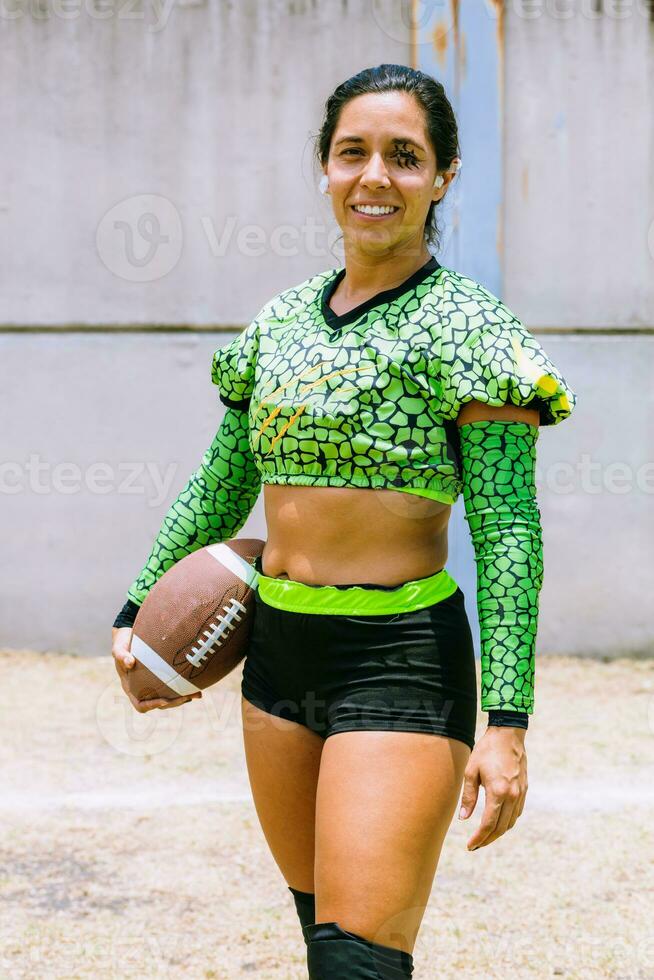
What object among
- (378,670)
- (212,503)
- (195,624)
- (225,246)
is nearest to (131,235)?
(225,246)

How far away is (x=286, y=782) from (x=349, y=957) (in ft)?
1.35

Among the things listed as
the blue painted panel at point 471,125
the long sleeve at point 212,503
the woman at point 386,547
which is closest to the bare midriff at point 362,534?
the woman at point 386,547

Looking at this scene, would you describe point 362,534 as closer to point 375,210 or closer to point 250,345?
point 250,345

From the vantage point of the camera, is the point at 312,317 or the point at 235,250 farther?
the point at 235,250

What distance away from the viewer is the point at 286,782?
7.74 ft

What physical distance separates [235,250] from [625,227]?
7.94ft

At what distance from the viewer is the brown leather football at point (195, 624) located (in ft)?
8.38

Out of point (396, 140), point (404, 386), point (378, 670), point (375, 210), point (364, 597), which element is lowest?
point (378, 670)

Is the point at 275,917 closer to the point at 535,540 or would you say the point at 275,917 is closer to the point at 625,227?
the point at 535,540

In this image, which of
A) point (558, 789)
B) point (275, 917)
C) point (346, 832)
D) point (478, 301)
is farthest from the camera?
point (558, 789)

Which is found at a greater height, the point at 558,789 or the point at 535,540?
the point at 535,540

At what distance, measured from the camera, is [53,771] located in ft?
18.0

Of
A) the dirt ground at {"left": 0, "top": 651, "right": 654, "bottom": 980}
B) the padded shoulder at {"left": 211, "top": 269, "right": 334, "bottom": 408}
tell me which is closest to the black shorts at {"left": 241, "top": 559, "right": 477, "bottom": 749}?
the padded shoulder at {"left": 211, "top": 269, "right": 334, "bottom": 408}

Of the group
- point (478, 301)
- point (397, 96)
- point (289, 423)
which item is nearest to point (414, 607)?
point (289, 423)
